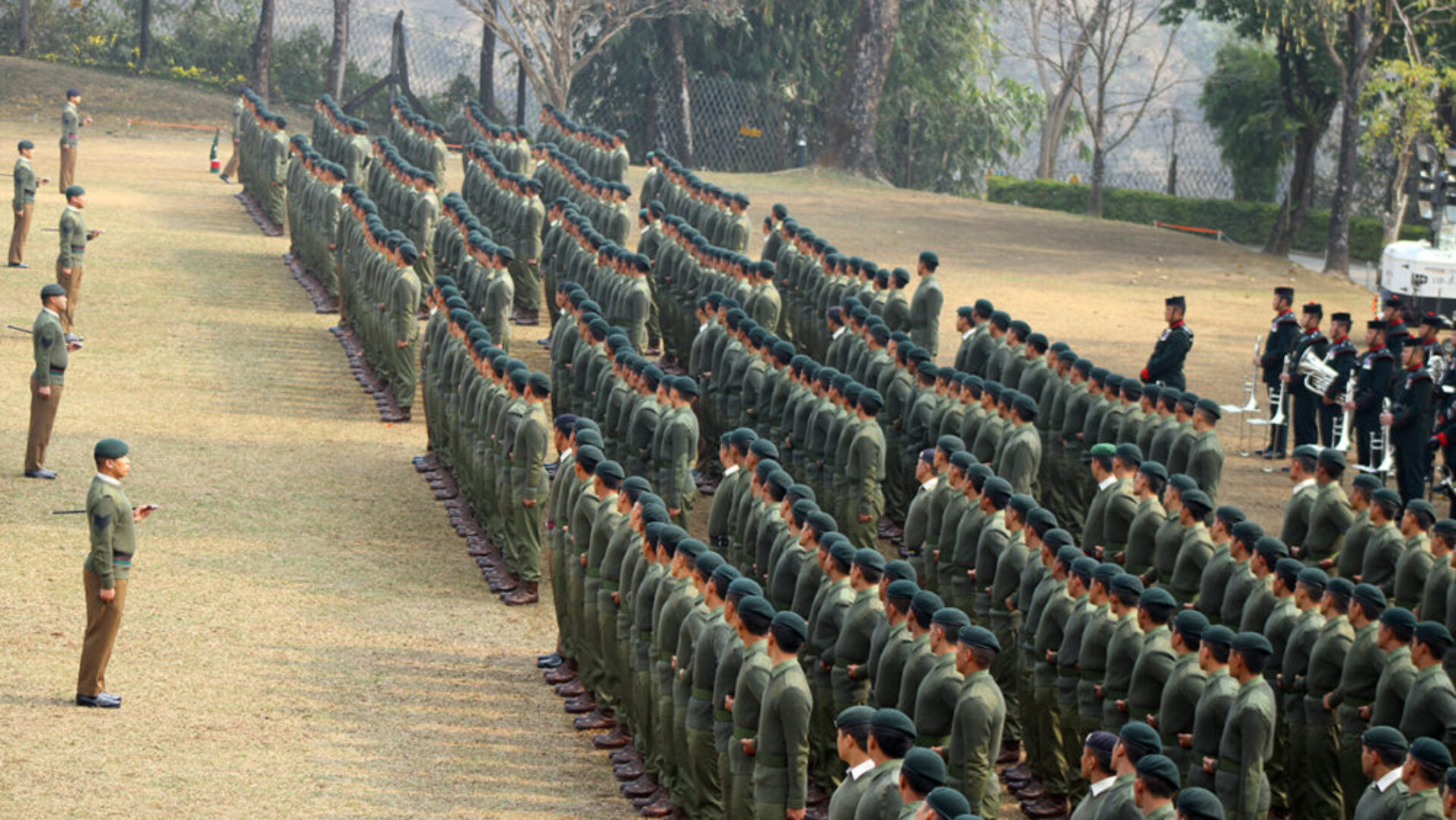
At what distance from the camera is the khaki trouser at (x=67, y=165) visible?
77.7 ft

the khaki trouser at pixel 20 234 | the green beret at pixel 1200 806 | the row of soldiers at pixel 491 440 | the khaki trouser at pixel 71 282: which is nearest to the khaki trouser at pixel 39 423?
Result: the row of soldiers at pixel 491 440

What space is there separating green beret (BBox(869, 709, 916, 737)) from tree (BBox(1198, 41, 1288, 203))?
2650 centimetres

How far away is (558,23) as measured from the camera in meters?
30.9

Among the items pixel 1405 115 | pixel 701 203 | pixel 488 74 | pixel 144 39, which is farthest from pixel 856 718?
pixel 144 39

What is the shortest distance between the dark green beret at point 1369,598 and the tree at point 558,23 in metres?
23.0

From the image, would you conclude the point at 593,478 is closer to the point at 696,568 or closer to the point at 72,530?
the point at 696,568

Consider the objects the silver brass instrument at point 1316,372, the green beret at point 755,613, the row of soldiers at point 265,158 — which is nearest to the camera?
the green beret at point 755,613

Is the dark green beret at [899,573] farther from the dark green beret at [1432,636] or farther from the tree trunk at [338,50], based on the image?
the tree trunk at [338,50]

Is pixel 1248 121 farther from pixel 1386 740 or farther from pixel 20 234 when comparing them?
pixel 1386 740

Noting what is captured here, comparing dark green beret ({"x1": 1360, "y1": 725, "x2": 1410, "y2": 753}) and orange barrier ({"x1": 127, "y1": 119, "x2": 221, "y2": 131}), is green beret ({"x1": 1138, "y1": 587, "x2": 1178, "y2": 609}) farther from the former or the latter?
orange barrier ({"x1": 127, "y1": 119, "x2": 221, "y2": 131})

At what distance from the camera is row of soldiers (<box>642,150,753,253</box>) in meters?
18.8

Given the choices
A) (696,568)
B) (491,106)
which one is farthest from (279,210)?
(696,568)

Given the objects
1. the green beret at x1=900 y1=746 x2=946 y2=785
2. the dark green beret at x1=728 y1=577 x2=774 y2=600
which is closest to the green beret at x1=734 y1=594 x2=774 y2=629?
the dark green beret at x1=728 y1=577 x2=774 y2=600

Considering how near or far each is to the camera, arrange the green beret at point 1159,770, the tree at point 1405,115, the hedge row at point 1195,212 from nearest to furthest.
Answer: the green beret at point 1159,770 < the tree at point 1405,115 < the hedge row at point 1195,212
